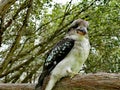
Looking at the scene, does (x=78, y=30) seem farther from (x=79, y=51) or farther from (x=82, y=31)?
(x=79, y=51)

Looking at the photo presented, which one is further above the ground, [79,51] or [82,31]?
[82,31]

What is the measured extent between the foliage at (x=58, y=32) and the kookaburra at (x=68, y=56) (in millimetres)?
4378

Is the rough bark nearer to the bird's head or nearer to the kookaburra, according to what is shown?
the kookaburra

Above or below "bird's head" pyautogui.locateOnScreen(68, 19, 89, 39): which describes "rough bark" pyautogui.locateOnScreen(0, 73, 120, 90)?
below

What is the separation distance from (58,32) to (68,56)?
477 cm

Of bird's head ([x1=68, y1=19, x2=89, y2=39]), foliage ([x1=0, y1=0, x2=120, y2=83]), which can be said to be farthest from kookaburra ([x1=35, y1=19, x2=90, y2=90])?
foliage ([x1=0, y1=0, x2=120, y2=83])

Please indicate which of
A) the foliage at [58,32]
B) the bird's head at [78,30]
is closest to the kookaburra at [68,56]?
the bird's head at [78,30]

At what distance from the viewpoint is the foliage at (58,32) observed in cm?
828

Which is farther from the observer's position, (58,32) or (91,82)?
(58,32)

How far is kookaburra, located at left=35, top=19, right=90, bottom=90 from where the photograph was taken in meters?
3.58

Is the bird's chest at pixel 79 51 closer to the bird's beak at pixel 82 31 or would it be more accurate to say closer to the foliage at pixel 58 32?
the bird's beak at pixel 82 31

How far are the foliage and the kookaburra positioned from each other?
14.4 feet

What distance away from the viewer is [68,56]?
142 inches

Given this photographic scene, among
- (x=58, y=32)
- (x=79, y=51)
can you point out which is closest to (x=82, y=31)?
(x=79, y=51)
